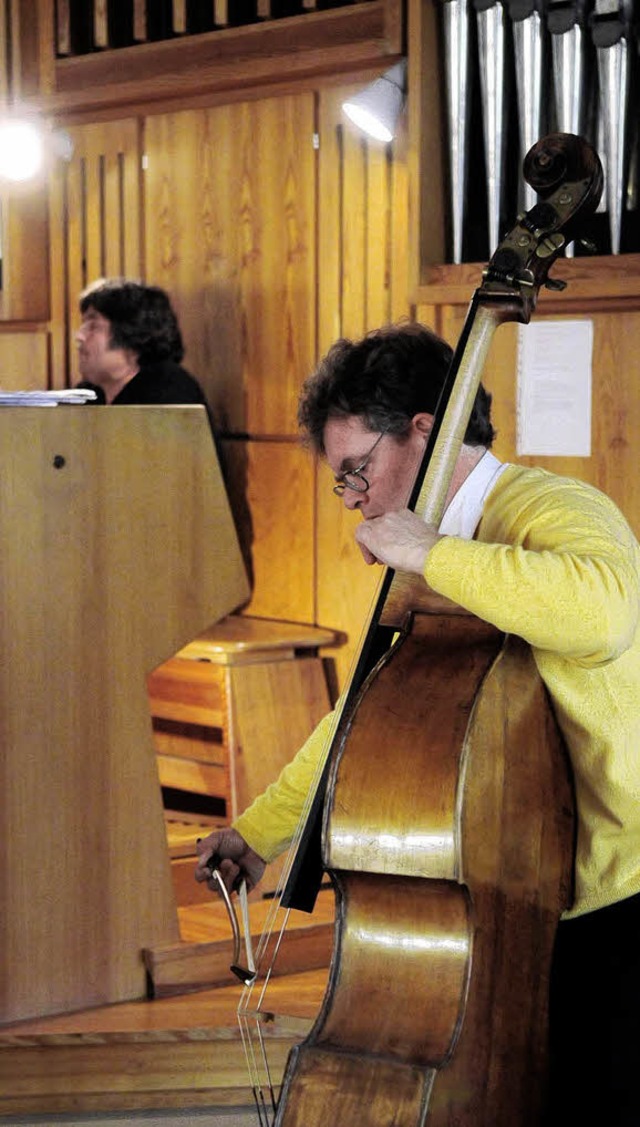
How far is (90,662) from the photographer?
10.8ft

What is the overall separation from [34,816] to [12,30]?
2988 millimetres

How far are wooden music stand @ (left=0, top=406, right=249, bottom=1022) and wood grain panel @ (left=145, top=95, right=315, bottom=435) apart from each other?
1.33m

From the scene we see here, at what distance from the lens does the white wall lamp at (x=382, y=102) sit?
163 inches

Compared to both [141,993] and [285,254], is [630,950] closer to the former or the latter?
A: [141,993]

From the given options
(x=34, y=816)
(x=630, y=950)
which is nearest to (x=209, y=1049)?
(x=34, y=816)

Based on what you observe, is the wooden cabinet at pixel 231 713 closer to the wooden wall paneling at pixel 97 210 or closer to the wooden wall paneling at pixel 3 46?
the wooden wall paneling at pixel 97 210

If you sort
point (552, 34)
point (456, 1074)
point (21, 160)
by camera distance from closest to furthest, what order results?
point (456, 1074) < point (552, 34) < point (21, 160)

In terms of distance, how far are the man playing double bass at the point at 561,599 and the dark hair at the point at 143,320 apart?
251 centimetres

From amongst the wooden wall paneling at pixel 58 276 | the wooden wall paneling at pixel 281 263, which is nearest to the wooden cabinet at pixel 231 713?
the wooden wall paneling at pixel 281 263

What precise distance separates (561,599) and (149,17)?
3548mm

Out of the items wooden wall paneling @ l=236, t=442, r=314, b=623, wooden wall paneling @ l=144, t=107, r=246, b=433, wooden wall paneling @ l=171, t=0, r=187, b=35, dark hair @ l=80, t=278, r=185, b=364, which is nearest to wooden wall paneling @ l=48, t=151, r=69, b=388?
wooden wall paneling @ l=144, t=107, r=246, b=433

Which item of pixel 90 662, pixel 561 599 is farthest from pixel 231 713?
pixel 561 599

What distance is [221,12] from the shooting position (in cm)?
460

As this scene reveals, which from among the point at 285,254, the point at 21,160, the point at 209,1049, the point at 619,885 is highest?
the point at 21,160
